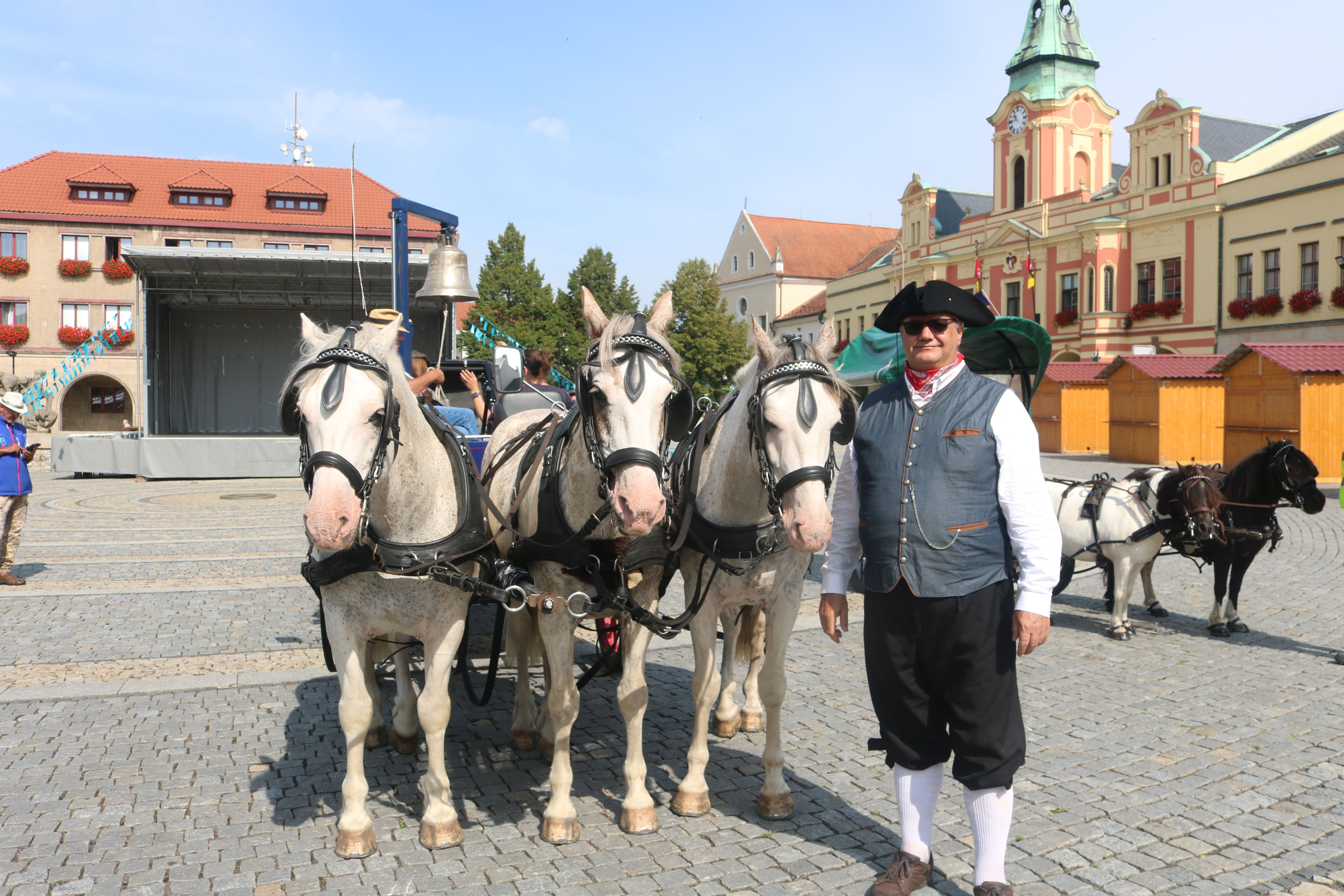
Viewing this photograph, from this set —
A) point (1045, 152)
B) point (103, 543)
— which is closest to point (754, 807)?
point (103, 543)

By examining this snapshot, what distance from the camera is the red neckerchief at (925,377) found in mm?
3072

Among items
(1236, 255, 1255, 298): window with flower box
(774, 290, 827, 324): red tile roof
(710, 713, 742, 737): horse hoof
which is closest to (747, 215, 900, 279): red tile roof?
(774, 290, 827, 324): red tile roof

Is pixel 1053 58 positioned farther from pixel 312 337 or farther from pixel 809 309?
pixel 312 337

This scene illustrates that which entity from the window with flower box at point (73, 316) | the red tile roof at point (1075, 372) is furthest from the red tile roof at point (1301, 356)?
the window with flower box at point (73, 316)

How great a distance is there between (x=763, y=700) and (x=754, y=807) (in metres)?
0.45

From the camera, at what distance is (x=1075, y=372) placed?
91.9 ft

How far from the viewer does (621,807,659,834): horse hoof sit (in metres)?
3.61

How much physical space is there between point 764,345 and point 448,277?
180 inches

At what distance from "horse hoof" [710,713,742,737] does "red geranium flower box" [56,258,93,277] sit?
43.7m

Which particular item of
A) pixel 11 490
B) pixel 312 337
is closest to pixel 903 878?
pixel 312 337

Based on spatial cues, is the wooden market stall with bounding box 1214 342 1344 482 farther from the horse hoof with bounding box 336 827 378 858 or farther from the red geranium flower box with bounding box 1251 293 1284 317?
the horse hoof with bounding box 336 827 378 858

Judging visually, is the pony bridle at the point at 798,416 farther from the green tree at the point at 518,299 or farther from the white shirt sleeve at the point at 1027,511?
the green tree at the point at 518,299

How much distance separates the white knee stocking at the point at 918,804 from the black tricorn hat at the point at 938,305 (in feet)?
5.13

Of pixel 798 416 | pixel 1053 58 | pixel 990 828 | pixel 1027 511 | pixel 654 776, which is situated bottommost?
pixel 654 776
